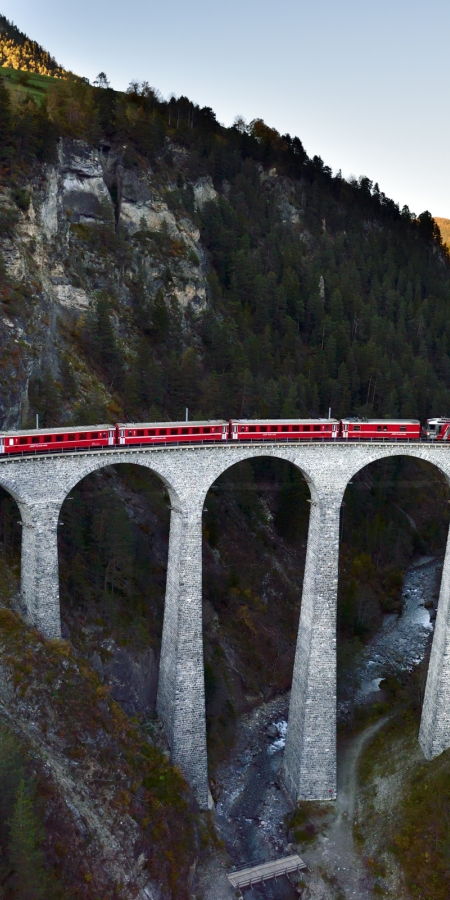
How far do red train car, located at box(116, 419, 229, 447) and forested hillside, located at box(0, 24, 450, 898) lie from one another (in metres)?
8.92

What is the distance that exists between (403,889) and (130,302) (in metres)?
51.6

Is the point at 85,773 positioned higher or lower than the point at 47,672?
lower

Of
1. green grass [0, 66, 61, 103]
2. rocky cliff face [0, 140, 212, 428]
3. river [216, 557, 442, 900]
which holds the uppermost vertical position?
green grass [0, 66, 61, 103]

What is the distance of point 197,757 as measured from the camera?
42.3m

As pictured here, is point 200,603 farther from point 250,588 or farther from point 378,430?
point 250,588

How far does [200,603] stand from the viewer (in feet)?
137

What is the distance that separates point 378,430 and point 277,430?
243 inches

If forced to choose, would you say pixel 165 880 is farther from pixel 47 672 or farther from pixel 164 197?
pixel 164 197

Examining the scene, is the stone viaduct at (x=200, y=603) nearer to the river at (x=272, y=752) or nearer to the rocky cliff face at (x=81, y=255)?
the river at (x=272, y=752)

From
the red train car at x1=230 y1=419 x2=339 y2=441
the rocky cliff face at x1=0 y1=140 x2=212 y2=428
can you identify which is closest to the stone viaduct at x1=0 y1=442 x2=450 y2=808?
the red train car at x1=230 y1=419 x2=339 y2=441

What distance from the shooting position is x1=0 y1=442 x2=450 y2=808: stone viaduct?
39.0 meters

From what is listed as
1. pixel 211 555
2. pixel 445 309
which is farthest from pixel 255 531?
pixel 445 309

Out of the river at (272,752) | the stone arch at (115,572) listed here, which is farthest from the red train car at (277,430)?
the river at (272,752)

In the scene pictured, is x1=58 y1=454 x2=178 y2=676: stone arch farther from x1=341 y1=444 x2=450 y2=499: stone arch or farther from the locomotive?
x1=341 y1=444 x2=450 y2=499: stone arch
